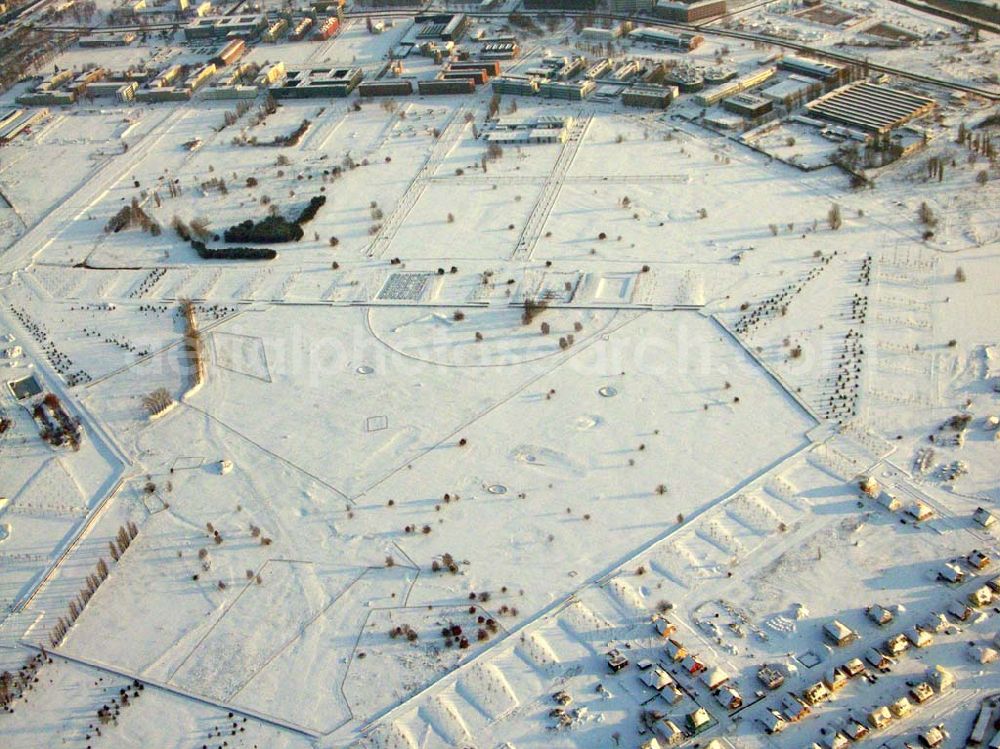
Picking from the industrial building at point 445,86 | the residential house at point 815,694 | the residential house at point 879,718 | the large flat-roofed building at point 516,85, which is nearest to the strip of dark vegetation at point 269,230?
the industrial building at point 445,86

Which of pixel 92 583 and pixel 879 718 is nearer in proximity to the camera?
pixel 879 718

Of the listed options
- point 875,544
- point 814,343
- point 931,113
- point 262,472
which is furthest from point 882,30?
point 262,472

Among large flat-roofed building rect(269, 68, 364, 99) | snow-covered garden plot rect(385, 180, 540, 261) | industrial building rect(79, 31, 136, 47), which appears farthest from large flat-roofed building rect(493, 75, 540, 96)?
industrial building rect(79, 31, 136, 47)

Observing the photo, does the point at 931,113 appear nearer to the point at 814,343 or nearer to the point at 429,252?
the point at 814,343

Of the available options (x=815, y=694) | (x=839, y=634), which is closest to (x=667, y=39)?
(x=839, y=634)

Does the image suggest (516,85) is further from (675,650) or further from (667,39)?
(675,650)

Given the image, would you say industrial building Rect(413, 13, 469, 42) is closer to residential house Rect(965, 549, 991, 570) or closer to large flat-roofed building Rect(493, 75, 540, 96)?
large flat-roofed building Rect(493, 75, 540, 96)

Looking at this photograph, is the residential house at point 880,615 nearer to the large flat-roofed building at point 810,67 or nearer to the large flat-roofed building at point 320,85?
the large flat-roofed building at point 810,67
